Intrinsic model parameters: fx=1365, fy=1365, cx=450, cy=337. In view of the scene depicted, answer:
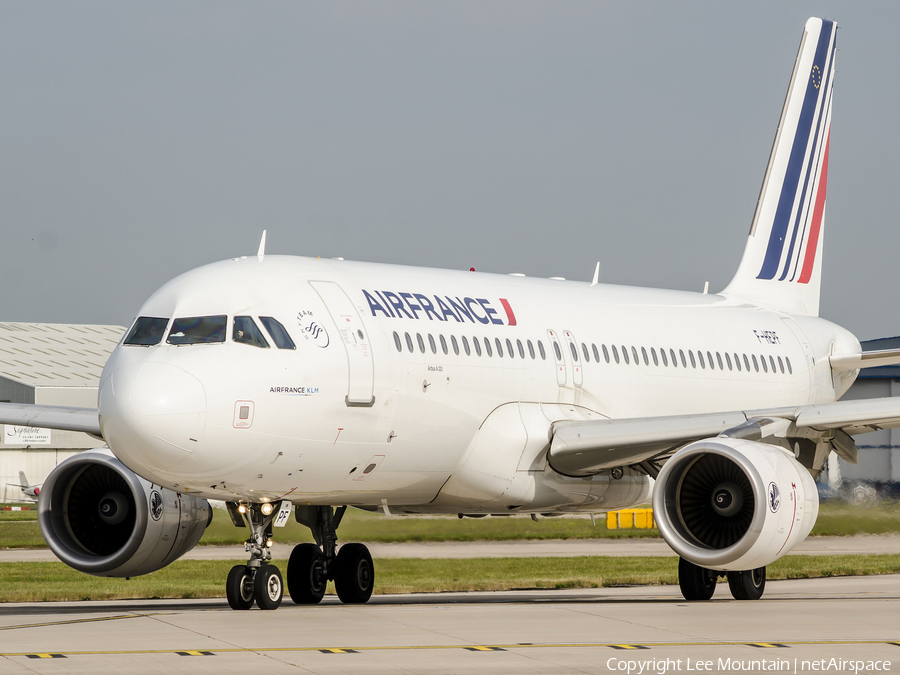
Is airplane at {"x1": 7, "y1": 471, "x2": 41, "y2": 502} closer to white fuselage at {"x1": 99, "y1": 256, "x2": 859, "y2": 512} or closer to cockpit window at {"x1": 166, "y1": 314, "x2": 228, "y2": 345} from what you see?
white fuselage at {"x1": 99, "y1": 256, "x2": 859, "y2": 512}

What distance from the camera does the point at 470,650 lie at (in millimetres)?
11461

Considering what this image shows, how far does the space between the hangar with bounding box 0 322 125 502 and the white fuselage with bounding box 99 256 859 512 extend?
39.0m

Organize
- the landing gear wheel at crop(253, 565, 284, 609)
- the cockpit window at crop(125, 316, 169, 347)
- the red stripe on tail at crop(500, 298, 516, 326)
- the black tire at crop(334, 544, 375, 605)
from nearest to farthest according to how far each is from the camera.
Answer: the cockpit window at crop(125, 316, 169, 347) → the landing gear wheel at crop(253, 565, 284, 609) → the black tire at crop(334, 544, 375, 605) → the red stripe on tail at crop(500, 298, 516, 326)

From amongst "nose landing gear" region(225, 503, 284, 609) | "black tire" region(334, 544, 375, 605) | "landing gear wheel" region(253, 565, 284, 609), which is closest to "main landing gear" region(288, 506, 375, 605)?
"black tire" region(334, 544, 375, 605)

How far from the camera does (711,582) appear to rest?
18.5m

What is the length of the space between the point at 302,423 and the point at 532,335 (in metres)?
4.85

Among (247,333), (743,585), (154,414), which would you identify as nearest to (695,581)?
(743,585)

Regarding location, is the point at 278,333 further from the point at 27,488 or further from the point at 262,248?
the point at 27,488

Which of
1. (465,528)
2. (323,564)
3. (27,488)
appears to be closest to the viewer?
(323,564)

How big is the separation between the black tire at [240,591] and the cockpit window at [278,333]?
2.64m

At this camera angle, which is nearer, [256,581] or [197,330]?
[197,330]

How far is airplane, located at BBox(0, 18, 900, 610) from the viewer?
1471 cm

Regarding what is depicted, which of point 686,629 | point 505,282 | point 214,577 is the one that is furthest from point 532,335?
point 214,577

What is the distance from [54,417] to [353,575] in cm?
467
